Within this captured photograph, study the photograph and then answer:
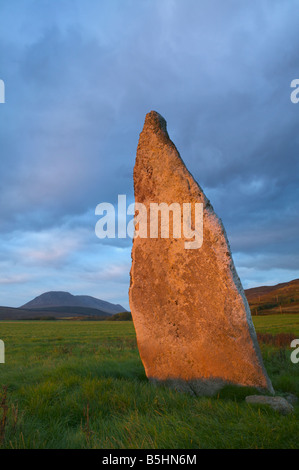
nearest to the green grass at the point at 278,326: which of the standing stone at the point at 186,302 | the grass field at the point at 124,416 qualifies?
the standing stone at the point at 186,302

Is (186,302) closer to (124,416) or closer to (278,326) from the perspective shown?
(124,416)

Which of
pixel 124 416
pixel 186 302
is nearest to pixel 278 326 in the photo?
pixel 186 302

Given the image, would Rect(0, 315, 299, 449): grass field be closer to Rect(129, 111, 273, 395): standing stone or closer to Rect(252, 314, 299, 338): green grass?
Rect(129, 111, 273, 395): standing stone

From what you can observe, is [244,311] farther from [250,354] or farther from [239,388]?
[239,388]

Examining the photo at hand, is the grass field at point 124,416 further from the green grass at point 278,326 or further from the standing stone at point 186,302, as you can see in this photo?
the green grass at point 278,326

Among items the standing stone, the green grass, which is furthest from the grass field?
the green grass

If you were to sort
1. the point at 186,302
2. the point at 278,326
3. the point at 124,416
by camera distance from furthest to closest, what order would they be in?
the point at 278,326 → the point at 186,302 → the point at 124,416

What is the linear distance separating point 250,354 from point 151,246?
3.02 metres

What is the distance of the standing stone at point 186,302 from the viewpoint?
6.25 meters

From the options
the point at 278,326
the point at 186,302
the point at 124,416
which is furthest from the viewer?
the point at 278,326

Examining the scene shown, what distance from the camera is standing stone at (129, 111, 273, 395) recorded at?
20.5 ft

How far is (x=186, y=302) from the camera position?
682 cm

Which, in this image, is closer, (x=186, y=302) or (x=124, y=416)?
(x=124, y=416)

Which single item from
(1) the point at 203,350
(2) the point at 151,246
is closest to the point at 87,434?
(1) the point at 203,350
